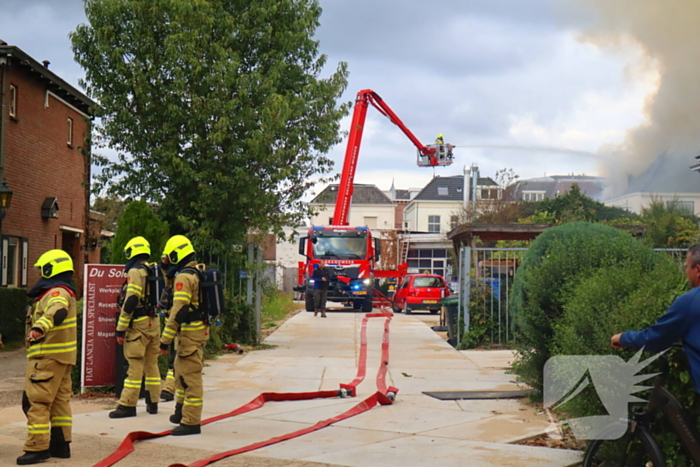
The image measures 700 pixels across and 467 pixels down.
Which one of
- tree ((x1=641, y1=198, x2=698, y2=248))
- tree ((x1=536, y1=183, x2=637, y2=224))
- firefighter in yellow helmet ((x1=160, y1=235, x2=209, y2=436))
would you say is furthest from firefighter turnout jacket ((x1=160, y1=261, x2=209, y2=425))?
tree ((x1=536, y1=183, x2=637, y2=224))

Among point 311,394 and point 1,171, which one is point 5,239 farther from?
point 311,394

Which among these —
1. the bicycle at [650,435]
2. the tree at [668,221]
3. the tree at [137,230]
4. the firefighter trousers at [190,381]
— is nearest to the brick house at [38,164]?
the tree at [137,230]

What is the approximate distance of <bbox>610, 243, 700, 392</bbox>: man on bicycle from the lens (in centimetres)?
439

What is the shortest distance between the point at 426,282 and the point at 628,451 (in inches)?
1041

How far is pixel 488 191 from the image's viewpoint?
46469 millimetres

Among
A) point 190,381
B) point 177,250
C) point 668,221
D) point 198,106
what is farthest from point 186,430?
point 668,221

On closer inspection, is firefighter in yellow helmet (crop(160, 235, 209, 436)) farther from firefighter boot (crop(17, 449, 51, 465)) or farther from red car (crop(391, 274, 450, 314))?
red car (crop(391, 274, 450, 314))

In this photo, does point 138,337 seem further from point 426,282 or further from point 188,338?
point 426,282

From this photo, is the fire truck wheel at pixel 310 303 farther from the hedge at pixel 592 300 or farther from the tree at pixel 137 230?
the hedge at pixel 592 300

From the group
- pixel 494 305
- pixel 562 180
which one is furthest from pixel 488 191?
pixel 562 180

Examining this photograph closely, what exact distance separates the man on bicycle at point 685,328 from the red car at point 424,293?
26.3 meters

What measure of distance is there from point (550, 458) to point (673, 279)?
200cm

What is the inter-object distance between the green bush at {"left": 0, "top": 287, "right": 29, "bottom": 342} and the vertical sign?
6.49 meters

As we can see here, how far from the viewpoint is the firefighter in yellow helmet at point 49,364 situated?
6.38 m
